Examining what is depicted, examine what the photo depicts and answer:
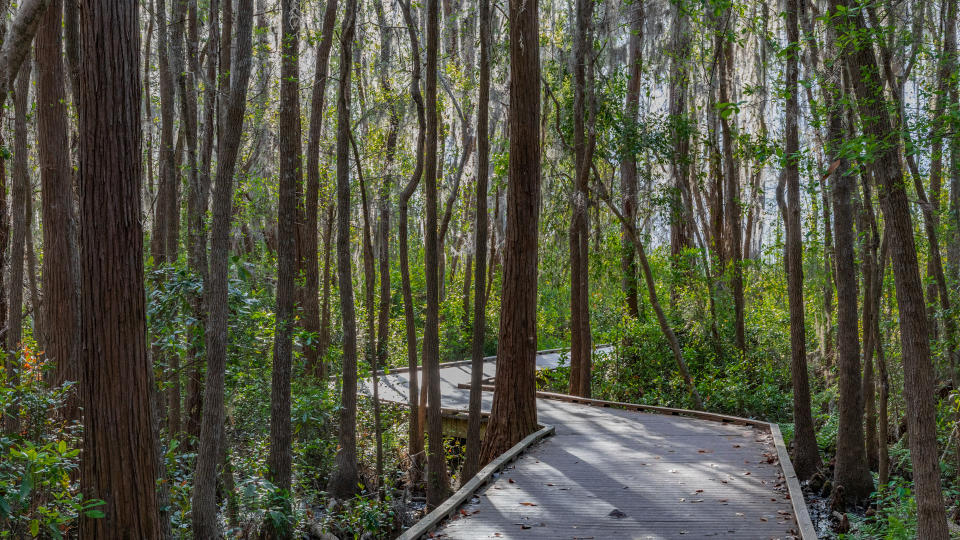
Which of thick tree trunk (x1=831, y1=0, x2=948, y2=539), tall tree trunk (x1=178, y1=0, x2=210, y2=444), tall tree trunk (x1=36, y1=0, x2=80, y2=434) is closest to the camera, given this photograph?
thick tree trunk (x1=831, y1=0, x2=948, y2=539)

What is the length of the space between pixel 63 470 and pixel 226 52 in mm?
7285

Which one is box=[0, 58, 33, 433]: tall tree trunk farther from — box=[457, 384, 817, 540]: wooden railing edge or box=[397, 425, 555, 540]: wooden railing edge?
box=[457, 384, 817, 540]: wooden railing edge

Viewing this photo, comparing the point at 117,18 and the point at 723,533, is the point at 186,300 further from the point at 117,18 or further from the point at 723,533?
the point at 723,533

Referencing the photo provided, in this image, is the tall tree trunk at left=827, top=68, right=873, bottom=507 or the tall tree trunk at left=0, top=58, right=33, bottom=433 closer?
the tall tree trunk at left=0, top=58, right=33, bottom=433

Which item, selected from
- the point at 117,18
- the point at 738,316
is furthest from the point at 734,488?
the point at 738,316

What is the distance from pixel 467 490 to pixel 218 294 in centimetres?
337

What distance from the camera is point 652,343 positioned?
1554cm

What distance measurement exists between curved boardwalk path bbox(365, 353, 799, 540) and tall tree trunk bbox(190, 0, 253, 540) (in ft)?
9.82

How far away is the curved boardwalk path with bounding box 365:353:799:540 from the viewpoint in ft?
20.2

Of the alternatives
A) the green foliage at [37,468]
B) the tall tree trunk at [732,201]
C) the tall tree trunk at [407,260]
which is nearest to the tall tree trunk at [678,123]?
the tall tree trunk at [732,201]

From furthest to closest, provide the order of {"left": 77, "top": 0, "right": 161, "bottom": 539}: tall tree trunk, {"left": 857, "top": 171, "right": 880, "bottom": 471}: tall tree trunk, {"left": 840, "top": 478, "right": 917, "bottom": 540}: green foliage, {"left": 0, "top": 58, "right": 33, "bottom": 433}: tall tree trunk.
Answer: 1. {"left": 857, "top": 171, "right": 880, "bottom": 471}: tall tree trunk
2. {"left": 0, "top": 58, "right": 33, "bottom": 433}: tall tree trunk
3. {"left": 840, "top": 478, "right": 917, "bottom": 540}: green foliage
4. {"left": 77, "top": 0, "right": 161, "bottom": 539}: tall tree trunk

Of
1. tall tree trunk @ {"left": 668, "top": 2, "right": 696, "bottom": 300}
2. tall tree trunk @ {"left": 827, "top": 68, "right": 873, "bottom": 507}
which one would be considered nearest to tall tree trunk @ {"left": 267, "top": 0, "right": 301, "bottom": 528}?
tall tree trunk @ {"left": 668, "top": 2, "right": 696, "bottom": 300}

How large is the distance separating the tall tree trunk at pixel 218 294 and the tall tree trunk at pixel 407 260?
3.16 meters

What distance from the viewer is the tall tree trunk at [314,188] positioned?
38.2 feet
